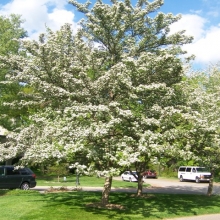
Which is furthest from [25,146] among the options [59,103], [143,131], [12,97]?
[12,97]

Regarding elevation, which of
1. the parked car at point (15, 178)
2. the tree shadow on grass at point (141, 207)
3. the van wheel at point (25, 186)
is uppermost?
the parked car at point (15, 178)

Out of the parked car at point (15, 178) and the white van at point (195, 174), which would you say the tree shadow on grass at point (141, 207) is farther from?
the white van at point (195, 174)

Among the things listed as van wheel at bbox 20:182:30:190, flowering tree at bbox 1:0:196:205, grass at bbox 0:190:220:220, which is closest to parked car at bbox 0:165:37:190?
van wheel at bbox 20:182:30:190

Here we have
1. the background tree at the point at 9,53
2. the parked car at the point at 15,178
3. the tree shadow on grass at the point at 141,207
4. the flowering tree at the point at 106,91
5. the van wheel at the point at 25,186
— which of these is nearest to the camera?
the flowering tree at the point at 106,91

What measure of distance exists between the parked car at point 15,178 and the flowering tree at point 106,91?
27.7 ft

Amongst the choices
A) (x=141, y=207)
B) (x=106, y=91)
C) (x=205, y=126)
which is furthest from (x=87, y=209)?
(x=205, y=126)

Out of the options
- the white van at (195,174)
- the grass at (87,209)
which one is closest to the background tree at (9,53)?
the grass at (87,209)

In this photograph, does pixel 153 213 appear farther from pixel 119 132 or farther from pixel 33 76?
pixel 33 76

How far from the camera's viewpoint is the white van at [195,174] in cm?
3722

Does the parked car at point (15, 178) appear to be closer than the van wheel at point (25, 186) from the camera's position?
Yes

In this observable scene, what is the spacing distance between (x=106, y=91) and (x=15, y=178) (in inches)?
471

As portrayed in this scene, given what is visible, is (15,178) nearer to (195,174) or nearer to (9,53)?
(9,53)

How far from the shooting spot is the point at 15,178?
21875 mm

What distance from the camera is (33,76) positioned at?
12.9m
